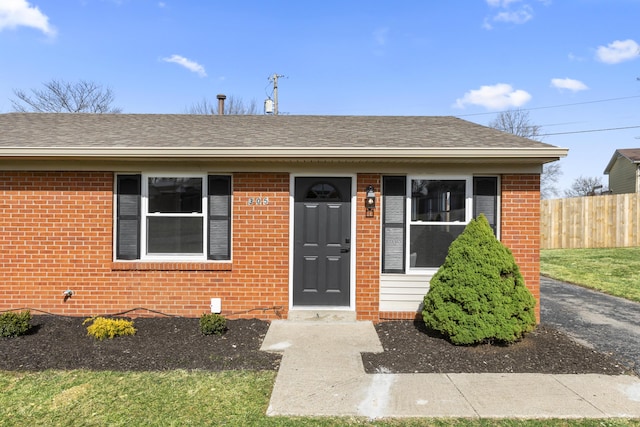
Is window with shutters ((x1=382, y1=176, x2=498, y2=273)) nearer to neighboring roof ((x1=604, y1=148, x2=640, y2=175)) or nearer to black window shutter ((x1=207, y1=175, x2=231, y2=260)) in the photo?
black window shutter ((x1=207, y1=175, x2=231, y2=260))

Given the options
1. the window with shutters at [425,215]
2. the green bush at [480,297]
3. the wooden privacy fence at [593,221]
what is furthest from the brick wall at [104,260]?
the wooden privacy fence at [593,221]

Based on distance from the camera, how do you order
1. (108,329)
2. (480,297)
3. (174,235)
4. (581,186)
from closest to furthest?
(480,297) → (108,329) → (174,235) → (581,186)

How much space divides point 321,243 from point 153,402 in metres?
3.17

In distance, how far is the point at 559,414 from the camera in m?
3.30

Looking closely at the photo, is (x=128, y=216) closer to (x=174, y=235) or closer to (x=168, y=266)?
(x=174, y=235)

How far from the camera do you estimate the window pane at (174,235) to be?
596 cm

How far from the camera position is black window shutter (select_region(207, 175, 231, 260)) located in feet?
19.3

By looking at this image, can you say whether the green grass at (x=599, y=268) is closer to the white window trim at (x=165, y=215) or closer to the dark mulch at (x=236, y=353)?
the dark mulch at (x=236, y=353)

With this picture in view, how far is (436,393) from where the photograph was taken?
3674mm

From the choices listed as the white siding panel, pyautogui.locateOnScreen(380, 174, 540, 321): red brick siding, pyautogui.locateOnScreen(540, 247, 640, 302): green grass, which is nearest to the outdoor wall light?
the white siding panel

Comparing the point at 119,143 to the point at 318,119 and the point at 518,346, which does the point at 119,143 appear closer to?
the point at 318,119

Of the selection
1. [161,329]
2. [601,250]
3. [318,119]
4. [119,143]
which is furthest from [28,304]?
[601,250]

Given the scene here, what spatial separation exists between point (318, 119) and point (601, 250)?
13.6 meters

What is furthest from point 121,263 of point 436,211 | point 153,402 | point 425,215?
point 436,211
